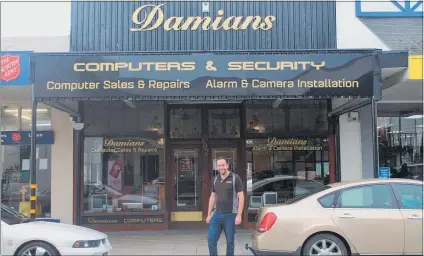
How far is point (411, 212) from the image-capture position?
7445 millimetres

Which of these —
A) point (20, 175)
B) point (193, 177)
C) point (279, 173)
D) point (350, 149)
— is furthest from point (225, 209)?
point (20, 175)

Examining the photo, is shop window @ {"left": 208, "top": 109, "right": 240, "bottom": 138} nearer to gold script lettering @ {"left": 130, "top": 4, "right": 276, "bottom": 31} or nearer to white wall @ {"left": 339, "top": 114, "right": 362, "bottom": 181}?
gold script lettering @ {"left": 130, "top": 4, "right": 276, "bottom": 31}

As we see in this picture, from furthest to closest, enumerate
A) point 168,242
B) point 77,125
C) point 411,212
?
point 77,125 < point 168,242 < point 411,212

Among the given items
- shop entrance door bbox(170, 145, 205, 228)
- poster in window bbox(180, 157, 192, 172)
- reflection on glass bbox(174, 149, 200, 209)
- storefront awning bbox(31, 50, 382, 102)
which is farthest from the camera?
poster in window bbox(180, 157, 192, 172)

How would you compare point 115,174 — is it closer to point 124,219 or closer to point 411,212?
point 124,219

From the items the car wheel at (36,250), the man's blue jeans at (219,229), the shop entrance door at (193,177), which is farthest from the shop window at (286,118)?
the car wheel at (36,250)

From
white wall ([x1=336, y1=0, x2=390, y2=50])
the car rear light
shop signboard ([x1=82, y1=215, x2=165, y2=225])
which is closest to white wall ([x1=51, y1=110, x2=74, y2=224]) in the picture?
shop signboard ([x1=82, y1=215, x2=165, y2=225])

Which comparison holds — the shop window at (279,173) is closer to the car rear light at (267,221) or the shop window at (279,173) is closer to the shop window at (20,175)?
the car rear light at (267,221)

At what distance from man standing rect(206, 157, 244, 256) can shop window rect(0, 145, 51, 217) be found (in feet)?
19.4

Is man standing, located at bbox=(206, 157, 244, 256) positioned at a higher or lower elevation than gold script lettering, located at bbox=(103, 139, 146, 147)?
lower

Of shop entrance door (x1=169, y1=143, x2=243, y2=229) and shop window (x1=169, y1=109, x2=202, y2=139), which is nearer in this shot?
shop entrance door (x1=169, y1=143, x2=243, y2=229)

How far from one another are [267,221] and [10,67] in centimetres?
593

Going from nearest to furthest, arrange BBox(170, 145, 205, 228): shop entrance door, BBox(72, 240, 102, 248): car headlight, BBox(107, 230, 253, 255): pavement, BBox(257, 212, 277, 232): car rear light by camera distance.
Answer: BBox(72, 240, 102, 248): car headlight, BBox(257, 212, 277, 232): car rear light, BBox(107, 230, 253, 255): pavement, BBox(170, 145, 205, 228): shop entrance door

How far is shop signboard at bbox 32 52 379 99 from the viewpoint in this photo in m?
9.13
